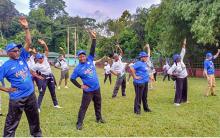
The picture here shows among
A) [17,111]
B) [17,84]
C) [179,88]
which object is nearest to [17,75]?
[17,84]

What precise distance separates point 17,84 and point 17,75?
0.55ft

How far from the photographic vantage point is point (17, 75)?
7195 mm

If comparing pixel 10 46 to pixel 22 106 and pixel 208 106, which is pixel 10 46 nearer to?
pixel 22 106

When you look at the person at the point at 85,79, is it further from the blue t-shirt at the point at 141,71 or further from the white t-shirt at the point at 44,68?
the white t-shirt at the point at 44,68

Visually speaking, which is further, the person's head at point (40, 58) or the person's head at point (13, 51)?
the person's head at point (40, 58)

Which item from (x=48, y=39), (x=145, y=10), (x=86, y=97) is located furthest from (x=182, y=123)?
(x=48, y=39)

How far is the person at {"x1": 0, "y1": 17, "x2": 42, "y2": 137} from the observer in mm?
7188

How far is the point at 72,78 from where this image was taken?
937 cm

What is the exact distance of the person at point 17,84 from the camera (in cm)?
719

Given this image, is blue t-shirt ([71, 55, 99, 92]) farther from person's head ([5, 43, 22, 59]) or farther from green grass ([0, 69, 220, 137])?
person's head ([5, 43, 22, 59])

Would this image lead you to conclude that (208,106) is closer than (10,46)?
No

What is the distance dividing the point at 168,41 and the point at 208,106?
23.4 meters

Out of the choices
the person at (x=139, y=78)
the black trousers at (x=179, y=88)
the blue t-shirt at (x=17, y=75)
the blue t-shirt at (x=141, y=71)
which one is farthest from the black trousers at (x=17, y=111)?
the black trousers at (x=179, y=88)

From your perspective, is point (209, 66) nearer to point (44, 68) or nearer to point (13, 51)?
point (44, 68)
